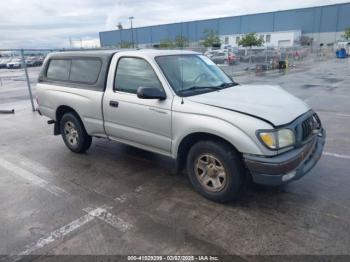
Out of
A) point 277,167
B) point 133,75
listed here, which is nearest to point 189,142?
point 277,167

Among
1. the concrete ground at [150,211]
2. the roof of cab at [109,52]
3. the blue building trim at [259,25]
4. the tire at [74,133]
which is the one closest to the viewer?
the concrete ground at [150,211]

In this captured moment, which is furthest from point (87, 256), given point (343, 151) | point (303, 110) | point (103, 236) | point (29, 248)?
point (343, 151)

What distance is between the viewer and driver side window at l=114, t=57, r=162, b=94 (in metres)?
Result: 4.01

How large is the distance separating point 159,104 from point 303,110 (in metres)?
1.81

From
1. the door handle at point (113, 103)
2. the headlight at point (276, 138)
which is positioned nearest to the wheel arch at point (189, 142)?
the headlight at point (276, 138)

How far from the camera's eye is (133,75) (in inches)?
167

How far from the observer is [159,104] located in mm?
3824

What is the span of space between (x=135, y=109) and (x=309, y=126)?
2.27 m

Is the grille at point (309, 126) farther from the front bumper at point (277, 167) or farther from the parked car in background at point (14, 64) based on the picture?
the parked car in background at point (14, 64)

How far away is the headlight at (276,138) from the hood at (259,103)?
0.33 feet

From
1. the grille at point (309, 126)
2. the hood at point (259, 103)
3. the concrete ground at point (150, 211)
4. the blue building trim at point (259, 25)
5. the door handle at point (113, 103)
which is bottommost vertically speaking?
the concrete ground at point (150, 211)

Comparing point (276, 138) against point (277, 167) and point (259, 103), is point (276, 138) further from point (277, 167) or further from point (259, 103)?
point (259, 103)

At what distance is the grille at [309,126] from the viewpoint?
345cm

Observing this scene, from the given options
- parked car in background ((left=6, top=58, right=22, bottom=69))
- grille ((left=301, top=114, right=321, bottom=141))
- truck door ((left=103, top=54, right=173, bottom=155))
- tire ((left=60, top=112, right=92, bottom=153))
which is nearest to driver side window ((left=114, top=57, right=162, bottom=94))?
truck door ((left=103, top=54, right=173, bottom=155))
